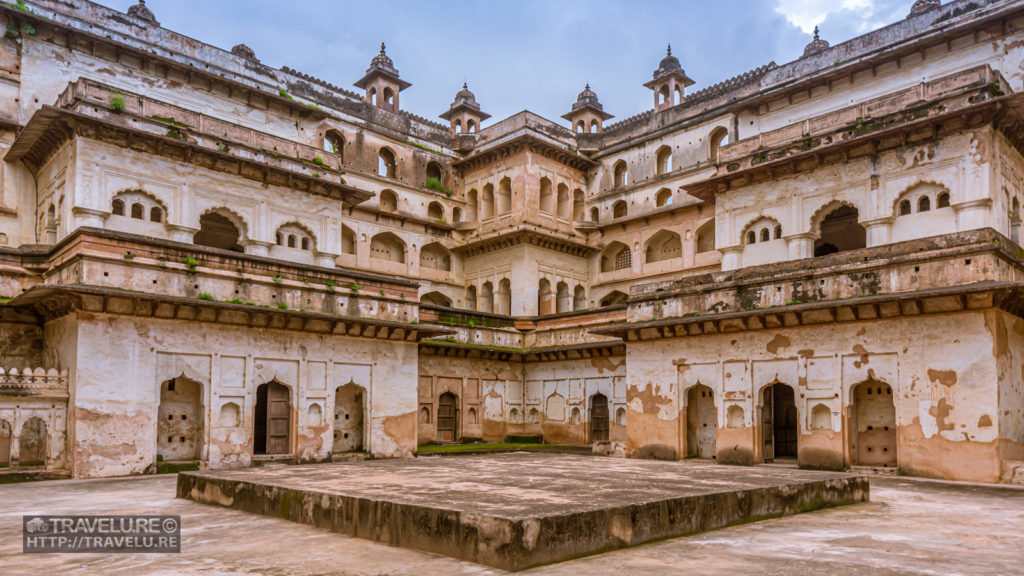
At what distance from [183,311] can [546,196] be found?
60.7 ft

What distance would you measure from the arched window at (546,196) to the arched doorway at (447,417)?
10.4 metres

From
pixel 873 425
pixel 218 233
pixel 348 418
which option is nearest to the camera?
pixel 873 425

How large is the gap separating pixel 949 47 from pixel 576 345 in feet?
43.8

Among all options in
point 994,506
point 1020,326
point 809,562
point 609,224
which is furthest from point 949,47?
point 809,562

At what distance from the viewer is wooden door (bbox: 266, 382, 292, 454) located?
16.4m

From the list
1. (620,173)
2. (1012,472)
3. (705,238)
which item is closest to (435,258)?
(620,173)

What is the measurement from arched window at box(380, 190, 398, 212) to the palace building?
4.9 inches

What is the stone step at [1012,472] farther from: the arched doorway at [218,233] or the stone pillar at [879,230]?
the arched doorway at [218,233]

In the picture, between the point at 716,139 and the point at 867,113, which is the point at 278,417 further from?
the point at 716,139

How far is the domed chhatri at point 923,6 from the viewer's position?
23264 mm

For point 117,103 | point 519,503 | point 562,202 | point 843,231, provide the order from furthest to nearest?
point 562,202, point 843,231, point 117,103, point 519,503

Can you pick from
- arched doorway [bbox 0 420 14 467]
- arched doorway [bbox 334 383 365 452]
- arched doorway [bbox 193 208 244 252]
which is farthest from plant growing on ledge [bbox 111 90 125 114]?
arched doorway [bbox 334 383 365 452]

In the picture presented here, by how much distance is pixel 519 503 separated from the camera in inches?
273

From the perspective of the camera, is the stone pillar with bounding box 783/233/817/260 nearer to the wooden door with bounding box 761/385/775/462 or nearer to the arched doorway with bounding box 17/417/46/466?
the wooden door with bounding box 761/385/775/462
